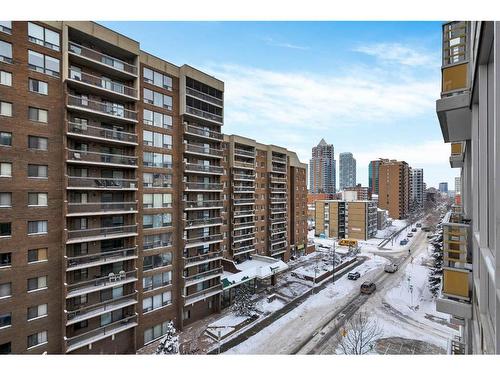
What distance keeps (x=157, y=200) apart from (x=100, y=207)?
3169 mm

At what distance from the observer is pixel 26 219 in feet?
35.8

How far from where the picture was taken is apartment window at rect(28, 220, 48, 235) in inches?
437

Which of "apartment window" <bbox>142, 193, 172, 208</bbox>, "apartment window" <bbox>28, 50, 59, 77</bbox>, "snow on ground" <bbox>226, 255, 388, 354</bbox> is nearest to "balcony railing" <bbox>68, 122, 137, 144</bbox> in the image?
"apartment window" <bbox>28, 50, 59, 77</bbox>

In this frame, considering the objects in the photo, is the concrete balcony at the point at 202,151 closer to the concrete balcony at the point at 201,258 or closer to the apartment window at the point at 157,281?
the concrete balcony at the point at 201,258

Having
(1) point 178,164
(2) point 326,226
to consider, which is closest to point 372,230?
(2) point 326,226

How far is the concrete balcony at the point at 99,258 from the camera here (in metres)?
12.2

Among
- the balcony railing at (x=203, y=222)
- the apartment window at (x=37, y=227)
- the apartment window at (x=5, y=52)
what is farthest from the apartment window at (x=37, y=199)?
the balcony railing at (x=203, y=222)

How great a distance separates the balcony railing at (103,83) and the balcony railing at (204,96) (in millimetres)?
3959

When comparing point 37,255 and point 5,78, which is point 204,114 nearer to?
point 5,78

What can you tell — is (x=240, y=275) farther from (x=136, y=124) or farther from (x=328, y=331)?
(x=136, y=124)

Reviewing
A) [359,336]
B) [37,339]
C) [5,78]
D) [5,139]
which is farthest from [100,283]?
[359,336]

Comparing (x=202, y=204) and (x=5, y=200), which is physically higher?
(x=5, y=200)

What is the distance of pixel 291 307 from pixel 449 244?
16.2m

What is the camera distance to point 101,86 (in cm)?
1338
